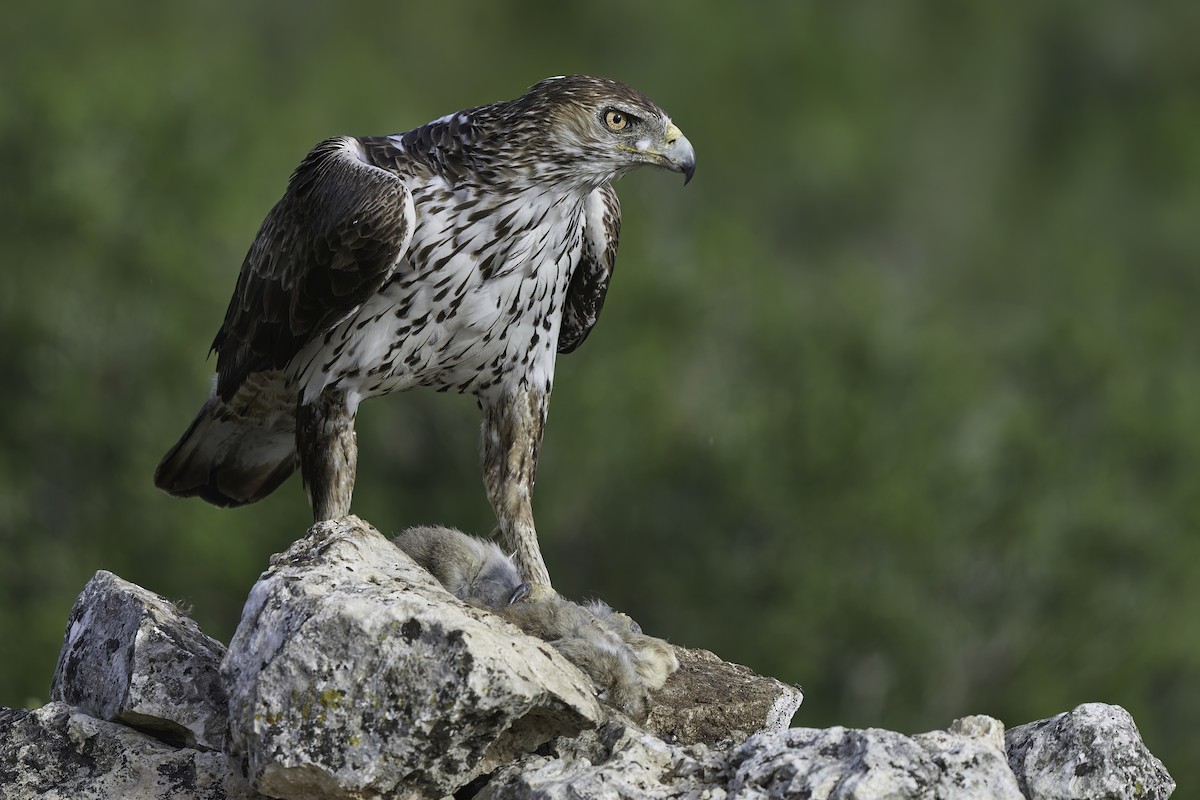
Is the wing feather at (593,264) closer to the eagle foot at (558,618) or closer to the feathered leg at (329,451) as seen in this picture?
the feathered leg at (329,451)

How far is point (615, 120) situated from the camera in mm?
7070

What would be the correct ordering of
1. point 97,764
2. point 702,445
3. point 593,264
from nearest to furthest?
point 97,764 → point 593,264 → point 702,445

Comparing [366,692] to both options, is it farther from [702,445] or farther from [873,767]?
[702,445]

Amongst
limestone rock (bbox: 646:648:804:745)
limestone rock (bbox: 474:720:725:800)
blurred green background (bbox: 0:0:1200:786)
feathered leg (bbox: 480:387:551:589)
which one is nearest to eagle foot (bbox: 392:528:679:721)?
limestone rock (bbox: 646:648:804:745)

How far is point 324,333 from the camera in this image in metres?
7.23

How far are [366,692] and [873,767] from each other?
52.5 inches

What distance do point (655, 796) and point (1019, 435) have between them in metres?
21.8

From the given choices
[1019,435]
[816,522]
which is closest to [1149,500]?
[1019,435]

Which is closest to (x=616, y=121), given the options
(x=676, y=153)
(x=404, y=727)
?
(x=676, y=153)

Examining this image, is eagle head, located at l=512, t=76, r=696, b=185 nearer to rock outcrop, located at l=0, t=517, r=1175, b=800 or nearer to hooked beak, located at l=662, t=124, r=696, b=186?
hooked beak, located at l=662, t=124, r=696, b=186

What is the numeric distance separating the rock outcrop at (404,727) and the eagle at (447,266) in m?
1.34

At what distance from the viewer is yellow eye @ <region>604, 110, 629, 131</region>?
23.2ft

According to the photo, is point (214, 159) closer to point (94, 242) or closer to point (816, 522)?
point (94, 242)

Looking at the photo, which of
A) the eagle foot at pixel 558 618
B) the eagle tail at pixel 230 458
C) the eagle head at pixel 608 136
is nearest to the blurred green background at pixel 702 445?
the eagle tail at pixel 230 458
